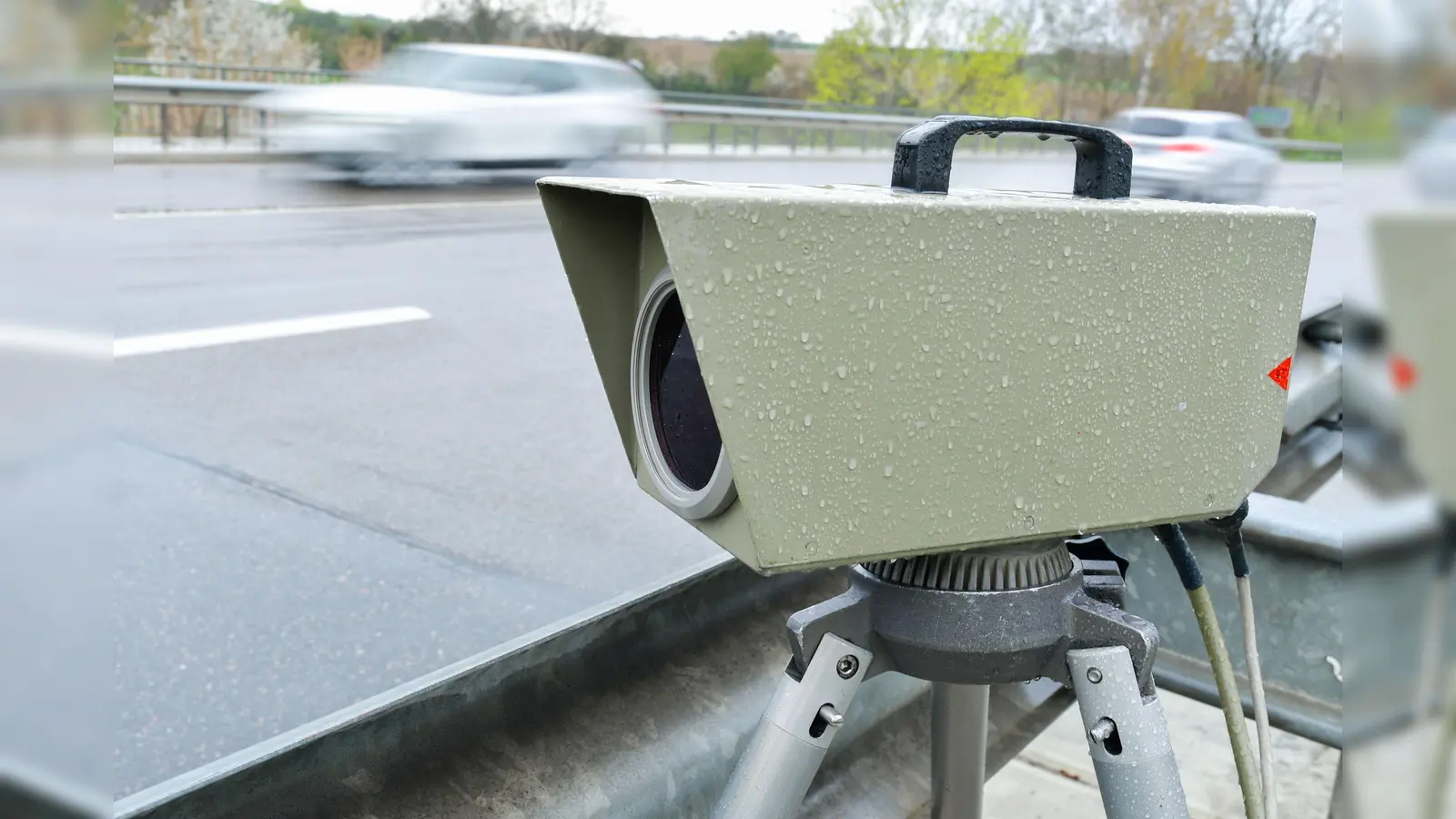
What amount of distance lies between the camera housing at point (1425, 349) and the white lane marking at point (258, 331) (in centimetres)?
387

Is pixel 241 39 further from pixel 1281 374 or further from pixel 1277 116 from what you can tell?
pixel 1281 374

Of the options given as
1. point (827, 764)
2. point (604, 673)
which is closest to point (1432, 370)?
point (604, 673)

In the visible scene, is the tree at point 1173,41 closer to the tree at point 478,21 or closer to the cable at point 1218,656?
the tree at point 478,21

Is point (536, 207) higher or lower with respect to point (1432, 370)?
lower

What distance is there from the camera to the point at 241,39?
29.2 ft

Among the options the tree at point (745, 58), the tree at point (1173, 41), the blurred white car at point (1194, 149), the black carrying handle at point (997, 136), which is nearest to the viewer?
the black carrying handle at point (997, 136)

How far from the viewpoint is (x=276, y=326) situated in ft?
14.0

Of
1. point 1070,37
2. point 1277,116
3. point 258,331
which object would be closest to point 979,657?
point 1277,116

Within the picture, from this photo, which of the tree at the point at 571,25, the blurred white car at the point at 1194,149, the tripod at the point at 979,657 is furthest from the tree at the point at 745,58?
the tripod at the point at 979,657

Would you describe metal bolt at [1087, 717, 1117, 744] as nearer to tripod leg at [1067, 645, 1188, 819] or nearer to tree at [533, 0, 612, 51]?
tripod leg at [1067, 645, 1188, 819]

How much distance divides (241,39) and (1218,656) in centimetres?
946

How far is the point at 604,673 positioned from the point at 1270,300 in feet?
2.68

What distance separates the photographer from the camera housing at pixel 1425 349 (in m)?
0.37

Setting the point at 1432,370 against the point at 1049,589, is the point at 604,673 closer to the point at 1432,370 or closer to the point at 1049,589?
the point at 1049,589
